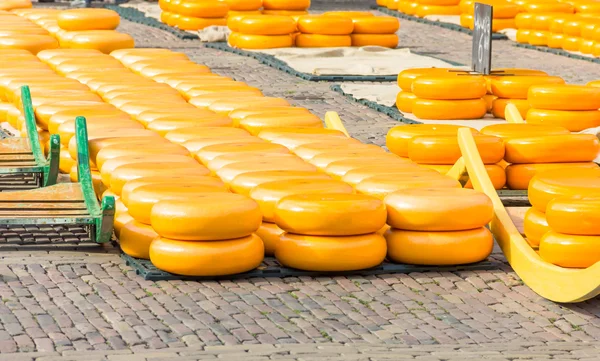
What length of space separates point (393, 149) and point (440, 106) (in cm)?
318

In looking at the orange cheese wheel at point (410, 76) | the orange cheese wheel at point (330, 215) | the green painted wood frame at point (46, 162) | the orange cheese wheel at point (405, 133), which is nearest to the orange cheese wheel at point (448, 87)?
the orange cheese wheel at point (410, 76)

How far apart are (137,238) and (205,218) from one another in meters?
0.71

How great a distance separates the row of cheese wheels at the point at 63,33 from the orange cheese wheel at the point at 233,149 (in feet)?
20.8

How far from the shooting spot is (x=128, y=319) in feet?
22.8

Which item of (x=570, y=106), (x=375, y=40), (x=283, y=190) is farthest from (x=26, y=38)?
(x=283, y=190)

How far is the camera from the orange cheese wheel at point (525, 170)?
985cm

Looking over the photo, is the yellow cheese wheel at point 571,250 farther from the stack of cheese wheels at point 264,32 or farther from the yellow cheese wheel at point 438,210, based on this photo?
the stack of cheese wheels at point 264,32

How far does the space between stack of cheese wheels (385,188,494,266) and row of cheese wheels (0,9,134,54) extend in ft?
27.0

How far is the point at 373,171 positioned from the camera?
28.8 ft

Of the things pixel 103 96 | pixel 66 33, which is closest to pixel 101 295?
pixel 103 96

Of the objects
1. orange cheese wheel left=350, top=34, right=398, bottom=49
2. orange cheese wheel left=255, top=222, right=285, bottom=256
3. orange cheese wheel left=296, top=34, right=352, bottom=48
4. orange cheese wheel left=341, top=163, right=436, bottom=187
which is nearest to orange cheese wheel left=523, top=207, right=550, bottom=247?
orange cheese wheel left=341, top=163, right=436, bottom=187

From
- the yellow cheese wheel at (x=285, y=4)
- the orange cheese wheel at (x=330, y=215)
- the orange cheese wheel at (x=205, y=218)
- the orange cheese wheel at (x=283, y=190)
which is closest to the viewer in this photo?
the orange cheese wheel at (x=205, y=218)

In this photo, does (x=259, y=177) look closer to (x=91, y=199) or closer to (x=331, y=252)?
(x=331, y=252)

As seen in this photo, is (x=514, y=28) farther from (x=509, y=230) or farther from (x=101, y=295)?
(x=101, y=295)
